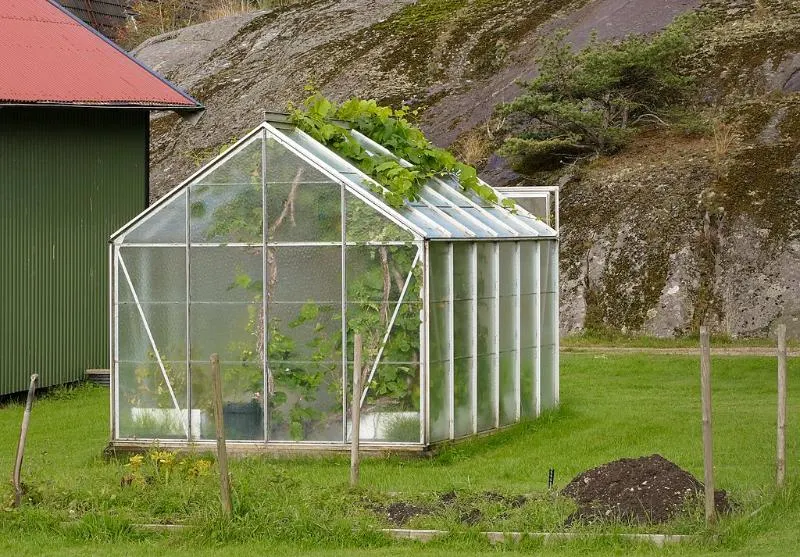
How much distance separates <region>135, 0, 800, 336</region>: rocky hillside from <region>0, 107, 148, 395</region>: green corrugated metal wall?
26.5 ft

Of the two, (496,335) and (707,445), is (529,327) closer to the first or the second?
(496,335)

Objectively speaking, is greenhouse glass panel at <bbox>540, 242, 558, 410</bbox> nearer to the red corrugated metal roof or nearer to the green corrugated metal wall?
the red corrugated metal roof

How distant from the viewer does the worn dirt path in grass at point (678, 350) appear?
21875mm

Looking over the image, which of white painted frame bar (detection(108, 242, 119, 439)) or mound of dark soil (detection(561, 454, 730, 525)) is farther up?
white painted frame bar (detection(108, 242, 119, 439))

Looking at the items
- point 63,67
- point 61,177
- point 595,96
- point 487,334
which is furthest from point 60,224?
point 595,96

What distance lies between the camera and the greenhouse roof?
14.3 metres

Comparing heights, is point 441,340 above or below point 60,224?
below

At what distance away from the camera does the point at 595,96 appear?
28828mm

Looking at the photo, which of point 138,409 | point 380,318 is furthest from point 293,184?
point 138,409

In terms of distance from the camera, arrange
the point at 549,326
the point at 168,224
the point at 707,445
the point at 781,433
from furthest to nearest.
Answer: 1. the point at 549,326
2. the point at 168,224
3. the point at 781,433
4. the point at 707,445

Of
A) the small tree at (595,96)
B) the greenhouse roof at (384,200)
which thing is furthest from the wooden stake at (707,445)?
the small tree at (595,96)

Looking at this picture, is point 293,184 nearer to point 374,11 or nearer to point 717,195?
point 717,195

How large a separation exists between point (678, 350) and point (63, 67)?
10.5 metres

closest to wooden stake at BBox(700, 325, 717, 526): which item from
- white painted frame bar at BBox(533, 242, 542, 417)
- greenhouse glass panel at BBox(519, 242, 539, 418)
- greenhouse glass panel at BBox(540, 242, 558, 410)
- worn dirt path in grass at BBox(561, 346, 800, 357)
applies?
greenhouse glass panel at BBox(519, 242, 539, 418)
